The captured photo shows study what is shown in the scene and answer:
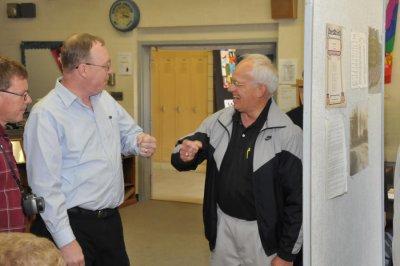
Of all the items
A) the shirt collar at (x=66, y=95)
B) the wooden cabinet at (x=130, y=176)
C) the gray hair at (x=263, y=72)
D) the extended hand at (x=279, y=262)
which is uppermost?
the gray hair at (x=263, y=72)

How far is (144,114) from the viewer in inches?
255

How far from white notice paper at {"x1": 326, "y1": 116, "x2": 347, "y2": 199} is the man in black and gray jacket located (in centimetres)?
59

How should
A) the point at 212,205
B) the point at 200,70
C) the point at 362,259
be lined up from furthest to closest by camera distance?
1. the point at 200,70
2. the point at 212,205
3. the point at 362,259

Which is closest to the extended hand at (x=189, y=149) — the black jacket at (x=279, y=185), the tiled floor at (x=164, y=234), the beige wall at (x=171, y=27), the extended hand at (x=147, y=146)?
the extended hand at (x=147, y=146)

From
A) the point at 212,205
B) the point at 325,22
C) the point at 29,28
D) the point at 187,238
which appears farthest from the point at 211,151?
the point at 29,28

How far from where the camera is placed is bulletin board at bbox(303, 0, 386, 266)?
146 centimetres

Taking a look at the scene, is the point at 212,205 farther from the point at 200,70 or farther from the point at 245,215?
the point at 200,70

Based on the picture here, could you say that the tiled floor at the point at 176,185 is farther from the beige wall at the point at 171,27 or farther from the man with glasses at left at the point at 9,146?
the man with glasses at left at the point at 9,146

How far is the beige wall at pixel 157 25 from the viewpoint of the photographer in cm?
568

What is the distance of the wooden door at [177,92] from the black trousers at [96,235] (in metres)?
5.55

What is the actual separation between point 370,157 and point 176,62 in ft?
20.5

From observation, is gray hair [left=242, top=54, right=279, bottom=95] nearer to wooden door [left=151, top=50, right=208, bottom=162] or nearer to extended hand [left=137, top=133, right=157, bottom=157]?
extended hand [left=137, top=133, right=157, bottom=157]

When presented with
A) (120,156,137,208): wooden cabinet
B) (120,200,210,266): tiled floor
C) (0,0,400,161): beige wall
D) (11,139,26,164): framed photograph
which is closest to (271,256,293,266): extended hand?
(120,200,210,266): tiled floor

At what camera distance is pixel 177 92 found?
26.8 ft
